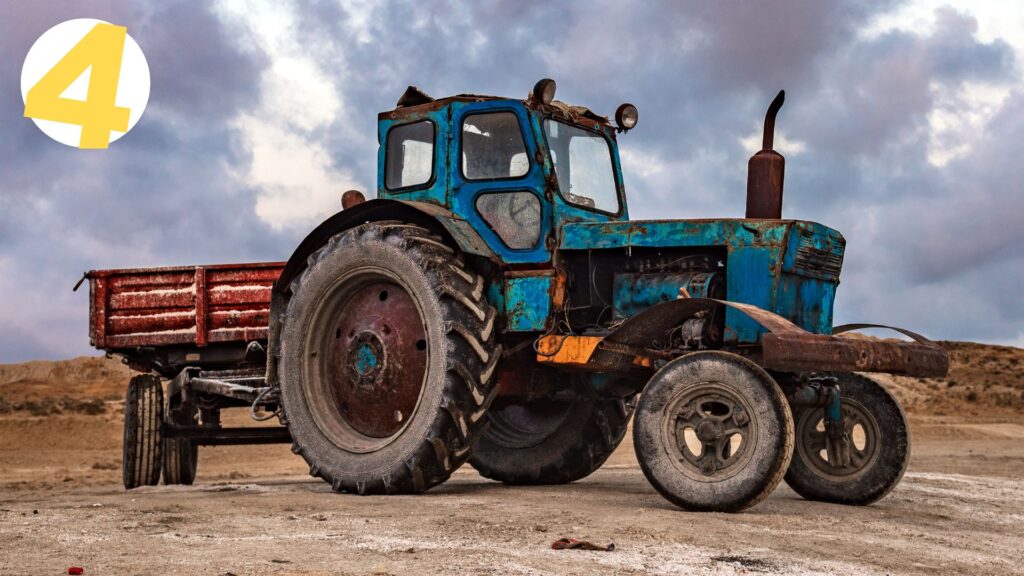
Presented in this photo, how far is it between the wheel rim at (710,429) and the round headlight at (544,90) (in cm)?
289

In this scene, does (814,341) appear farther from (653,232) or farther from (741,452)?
(653,232)

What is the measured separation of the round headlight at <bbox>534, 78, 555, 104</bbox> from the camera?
9.09m

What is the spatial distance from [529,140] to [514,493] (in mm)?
2783

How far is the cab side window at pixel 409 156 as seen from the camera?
371 inches

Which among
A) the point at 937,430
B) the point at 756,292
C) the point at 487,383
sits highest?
the point at 756,292

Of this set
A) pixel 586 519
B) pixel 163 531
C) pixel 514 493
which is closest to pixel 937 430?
pixel 514 493

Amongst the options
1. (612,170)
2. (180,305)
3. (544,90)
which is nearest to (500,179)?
(544,90)

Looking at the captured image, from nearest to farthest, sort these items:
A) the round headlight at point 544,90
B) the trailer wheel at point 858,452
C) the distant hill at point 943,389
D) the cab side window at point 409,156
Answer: the trailer wheel at point 858,452, the round headlight at point 544,90, the cab side window at point 409,156, the distant hill at point 943,389

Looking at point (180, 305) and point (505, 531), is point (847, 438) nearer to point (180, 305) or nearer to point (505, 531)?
point (505, 531)

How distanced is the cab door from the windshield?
0.94 feet

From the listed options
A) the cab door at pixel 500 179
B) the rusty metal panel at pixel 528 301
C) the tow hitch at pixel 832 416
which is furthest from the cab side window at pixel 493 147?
the tow hitch at pixel 832 416

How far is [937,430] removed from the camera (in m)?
22.6

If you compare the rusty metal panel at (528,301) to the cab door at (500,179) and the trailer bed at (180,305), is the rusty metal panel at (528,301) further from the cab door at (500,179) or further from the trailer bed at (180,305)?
the trailer bed at (180,305)

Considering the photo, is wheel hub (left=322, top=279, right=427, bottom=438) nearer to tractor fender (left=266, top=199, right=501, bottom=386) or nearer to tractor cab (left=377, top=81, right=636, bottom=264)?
tractor fender (left=266, top=199, right=501, bottom=386)
